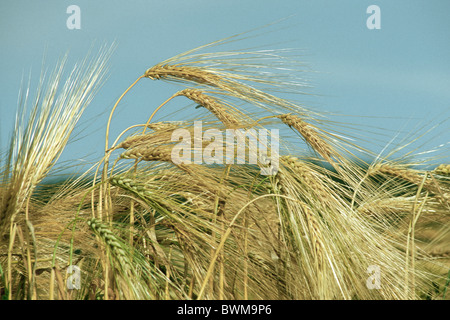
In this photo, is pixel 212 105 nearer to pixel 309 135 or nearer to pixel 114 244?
pixel 309 135

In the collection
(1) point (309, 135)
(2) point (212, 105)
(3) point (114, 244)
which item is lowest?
(3) point (114, 244)

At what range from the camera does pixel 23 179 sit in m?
1.32

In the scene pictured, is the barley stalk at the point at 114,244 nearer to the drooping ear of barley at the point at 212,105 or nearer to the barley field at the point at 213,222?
the barley field at the point at 213,222

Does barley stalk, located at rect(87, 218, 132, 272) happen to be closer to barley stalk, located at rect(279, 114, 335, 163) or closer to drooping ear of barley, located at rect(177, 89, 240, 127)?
drooping ear of barley, located at rect(177, 89, 240, 127)

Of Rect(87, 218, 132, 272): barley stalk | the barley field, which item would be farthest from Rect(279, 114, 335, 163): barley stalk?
Rect(87, 218, 132, 272): barley stalk

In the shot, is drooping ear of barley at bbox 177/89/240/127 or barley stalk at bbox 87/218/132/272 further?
drooping ear of barley at bbox 177/89/240/127

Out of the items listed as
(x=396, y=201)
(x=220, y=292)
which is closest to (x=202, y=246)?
(x=220, y=292)

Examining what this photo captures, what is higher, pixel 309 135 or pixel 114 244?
pixel 309 135

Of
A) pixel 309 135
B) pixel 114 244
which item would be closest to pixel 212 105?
pixel 309 135

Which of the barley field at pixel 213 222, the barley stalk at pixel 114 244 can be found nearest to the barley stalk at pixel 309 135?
the barley field at pixel 213 222

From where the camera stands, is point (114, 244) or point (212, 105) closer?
point (114, 244)

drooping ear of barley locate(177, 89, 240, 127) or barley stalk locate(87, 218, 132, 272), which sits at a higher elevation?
drooping ear of barley locate(177, 89, 240, 127)

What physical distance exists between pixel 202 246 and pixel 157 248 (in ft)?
0.64

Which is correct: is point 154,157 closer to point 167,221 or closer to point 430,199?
point 167,221
